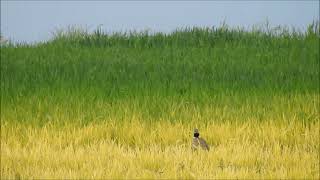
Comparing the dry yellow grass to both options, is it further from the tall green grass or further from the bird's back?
the tall green grass

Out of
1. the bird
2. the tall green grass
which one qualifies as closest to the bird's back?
the bird

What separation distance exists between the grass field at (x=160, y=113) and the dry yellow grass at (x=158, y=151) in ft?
0.05

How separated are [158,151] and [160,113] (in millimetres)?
1252

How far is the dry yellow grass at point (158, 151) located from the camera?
231 inches

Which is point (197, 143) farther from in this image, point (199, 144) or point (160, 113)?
point (160, 113)

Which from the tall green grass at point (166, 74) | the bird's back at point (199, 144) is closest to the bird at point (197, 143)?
the bird's back at point (199, 144)

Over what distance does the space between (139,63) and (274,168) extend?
222 inches

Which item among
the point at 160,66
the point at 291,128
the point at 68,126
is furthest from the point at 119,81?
the point at 291,128

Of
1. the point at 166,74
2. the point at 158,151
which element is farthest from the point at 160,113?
the point at 166,74

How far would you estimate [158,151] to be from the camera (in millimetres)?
6957

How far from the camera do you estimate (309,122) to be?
26.2 feet

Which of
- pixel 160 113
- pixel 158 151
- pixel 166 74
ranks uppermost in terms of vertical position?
pixel 166 74

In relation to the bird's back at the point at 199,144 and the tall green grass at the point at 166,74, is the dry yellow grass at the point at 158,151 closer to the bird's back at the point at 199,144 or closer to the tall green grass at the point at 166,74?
the bird's back at the point at 199,144

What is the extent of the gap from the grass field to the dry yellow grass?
0.02 meters
